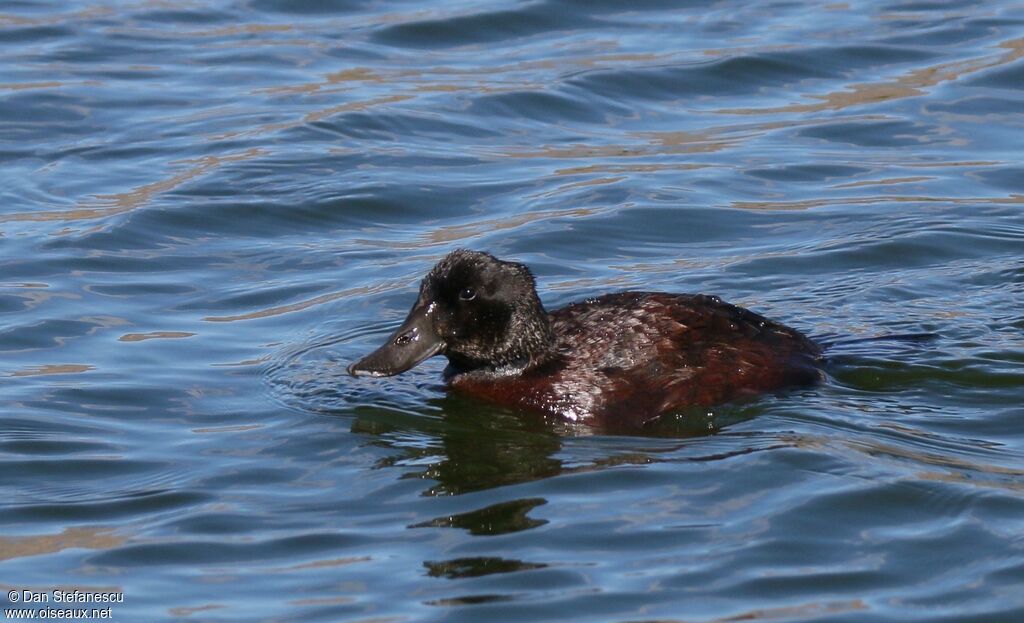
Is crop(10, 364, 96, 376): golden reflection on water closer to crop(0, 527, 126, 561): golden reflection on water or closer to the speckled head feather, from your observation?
the speckled head feather

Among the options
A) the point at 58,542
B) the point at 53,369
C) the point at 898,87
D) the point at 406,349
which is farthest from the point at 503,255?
the point at 898,87

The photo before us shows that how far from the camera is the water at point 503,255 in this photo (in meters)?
7.13

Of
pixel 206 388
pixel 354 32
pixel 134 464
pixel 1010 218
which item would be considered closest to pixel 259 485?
pixel 134 464

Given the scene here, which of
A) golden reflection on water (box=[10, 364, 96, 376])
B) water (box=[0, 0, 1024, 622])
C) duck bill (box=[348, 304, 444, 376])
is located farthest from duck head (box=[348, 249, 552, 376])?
golden reflection on water (box=[10, 364, 96, 376])

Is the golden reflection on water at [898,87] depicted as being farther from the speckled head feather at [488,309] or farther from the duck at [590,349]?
the speckled head feather at [488,309]

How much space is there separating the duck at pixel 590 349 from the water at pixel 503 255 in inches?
6.7

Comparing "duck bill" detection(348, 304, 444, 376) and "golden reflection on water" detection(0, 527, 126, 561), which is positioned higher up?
"duck bill" detection(348, 304, 444, 376)

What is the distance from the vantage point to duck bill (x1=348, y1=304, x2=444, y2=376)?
361 inches

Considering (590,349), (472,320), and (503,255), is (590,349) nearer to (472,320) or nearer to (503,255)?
(472,320)

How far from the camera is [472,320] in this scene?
9.26 metres

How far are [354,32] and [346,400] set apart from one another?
9.43 m

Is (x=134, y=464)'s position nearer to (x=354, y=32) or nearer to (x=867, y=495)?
(x=867, y=495)

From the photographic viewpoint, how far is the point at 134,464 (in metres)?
8.58

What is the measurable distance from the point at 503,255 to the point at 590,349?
2.94m
